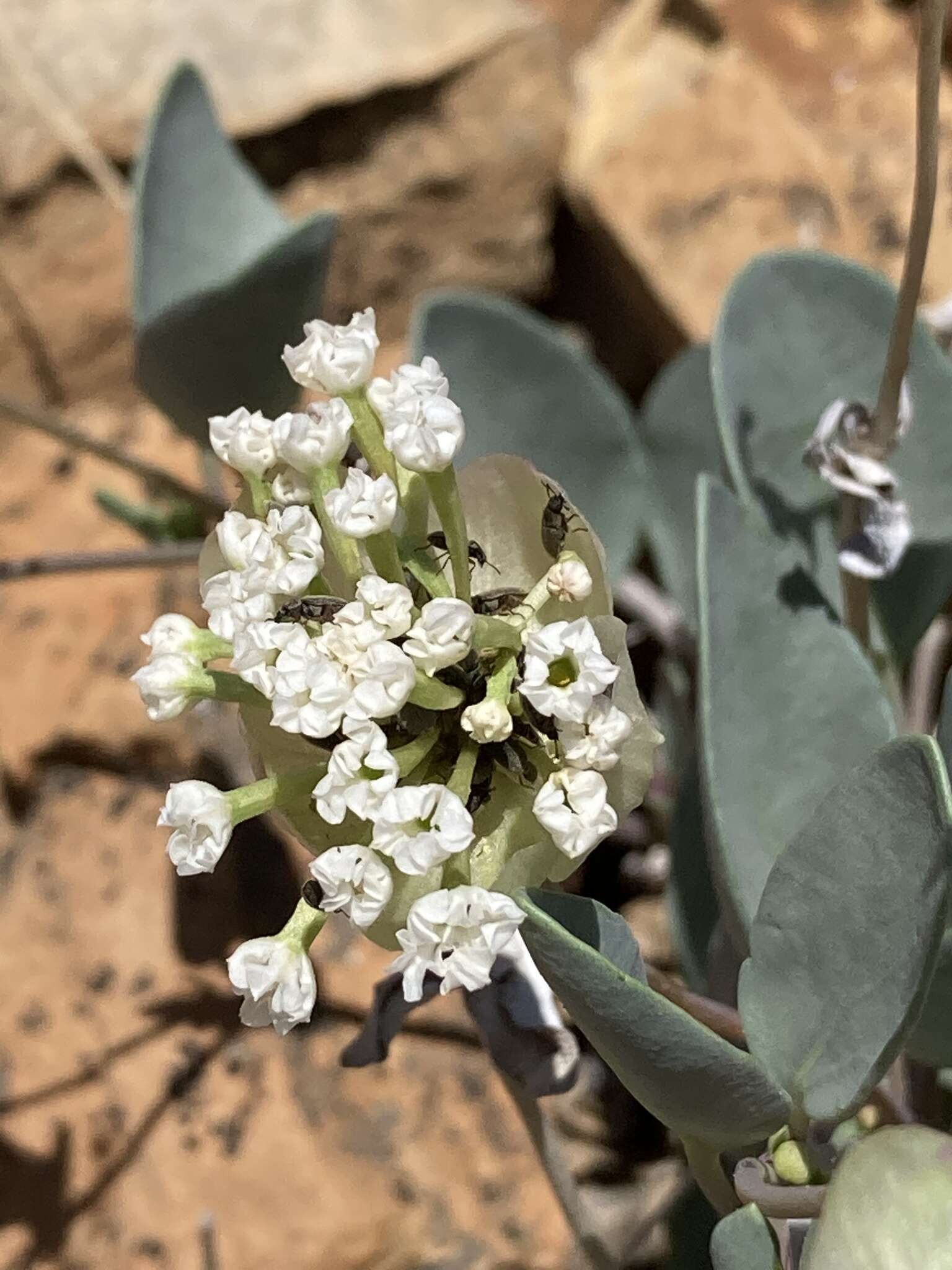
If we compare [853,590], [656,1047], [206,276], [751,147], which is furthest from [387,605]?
[751,147]

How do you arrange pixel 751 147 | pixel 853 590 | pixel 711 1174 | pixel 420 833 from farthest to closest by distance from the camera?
pixel 751 147 < pixel 853 590 < pixel 711 1174 < pixel 420 833

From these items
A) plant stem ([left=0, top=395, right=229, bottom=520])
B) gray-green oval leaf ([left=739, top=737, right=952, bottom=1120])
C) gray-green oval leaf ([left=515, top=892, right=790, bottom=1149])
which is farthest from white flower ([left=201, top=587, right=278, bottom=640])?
plant stem ([left=0, top=395, right=229, bottom=520])

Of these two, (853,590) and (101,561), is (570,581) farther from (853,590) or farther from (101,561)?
(101,561)

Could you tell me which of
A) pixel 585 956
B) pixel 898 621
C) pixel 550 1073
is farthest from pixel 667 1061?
pixel 898 621

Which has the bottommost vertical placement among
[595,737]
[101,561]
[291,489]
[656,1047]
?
[101,561]

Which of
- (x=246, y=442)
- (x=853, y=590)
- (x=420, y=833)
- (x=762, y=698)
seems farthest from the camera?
(x=853, y=590)

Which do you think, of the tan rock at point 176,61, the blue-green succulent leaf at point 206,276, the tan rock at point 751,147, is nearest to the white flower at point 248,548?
the blue-green succulent leaf at point 206,276

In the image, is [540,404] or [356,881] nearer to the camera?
[356,881]
